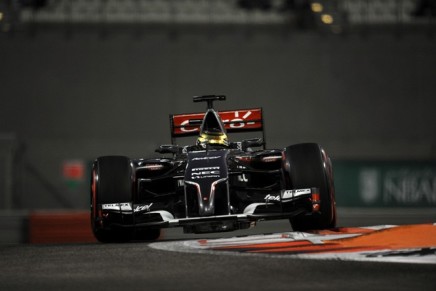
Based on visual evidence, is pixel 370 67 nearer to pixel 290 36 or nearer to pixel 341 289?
pixel 290 36

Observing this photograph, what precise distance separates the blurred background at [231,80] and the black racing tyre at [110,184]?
1714cm

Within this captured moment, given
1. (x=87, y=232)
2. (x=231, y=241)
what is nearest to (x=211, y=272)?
(x=231, y=241)

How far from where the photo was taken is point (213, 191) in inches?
380

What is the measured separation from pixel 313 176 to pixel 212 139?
1.67 m

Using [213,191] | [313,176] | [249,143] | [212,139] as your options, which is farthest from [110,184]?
[313,176]

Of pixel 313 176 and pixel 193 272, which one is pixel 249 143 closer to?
pixel 313 176

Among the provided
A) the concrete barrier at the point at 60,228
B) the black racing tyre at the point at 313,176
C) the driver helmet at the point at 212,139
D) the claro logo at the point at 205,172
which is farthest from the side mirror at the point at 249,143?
the concrete barrier at the point at 60,228

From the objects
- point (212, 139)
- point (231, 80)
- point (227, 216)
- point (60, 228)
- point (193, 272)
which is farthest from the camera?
point (231, 80)

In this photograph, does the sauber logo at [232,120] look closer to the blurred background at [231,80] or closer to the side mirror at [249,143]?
the side mirror at [249,143]

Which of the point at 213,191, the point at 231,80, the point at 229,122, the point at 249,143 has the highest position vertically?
the point at 231,80

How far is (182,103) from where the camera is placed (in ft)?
91.3

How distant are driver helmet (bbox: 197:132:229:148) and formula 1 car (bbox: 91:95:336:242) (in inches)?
9.3

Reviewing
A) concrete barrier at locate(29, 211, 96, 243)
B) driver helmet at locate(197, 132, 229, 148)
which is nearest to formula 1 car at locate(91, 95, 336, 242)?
driver helmet at locate(197, 132, 229, 148)

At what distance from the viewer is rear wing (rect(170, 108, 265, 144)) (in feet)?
38.9
